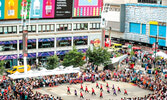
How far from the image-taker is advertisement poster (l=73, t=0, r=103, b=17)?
74938 millimetres

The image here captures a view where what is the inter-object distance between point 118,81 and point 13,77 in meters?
15.5

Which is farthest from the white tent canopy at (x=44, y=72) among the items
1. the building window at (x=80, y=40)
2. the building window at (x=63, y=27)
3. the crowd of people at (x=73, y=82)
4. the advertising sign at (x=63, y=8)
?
the building window at (x=80, y=40)

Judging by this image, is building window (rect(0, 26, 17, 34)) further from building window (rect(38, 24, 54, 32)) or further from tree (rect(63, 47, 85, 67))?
tree (rect(63, 47, 85, 67))

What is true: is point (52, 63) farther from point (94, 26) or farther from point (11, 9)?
point (94, 26)

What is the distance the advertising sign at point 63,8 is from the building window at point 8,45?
32.0 ft

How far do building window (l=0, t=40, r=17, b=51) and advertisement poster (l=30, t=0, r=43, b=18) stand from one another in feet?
18.7

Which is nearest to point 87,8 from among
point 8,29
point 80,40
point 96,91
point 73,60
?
point 80,40

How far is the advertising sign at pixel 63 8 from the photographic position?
72.5 m

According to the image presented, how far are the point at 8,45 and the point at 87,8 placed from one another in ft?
56.2

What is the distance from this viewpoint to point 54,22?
73.1m

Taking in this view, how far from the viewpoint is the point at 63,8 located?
73438 millimetres

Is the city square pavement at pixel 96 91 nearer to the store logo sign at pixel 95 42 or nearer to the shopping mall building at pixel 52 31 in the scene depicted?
the shopping mall building at pixel 52 31

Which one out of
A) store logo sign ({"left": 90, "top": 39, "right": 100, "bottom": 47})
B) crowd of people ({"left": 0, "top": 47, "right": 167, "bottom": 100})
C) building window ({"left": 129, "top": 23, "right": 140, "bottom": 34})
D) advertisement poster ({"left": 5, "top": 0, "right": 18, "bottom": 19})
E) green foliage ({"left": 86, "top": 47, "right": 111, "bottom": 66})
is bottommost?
crowd of people ({"left": 0, "top": 47, "right": 167, "bottom": 100})

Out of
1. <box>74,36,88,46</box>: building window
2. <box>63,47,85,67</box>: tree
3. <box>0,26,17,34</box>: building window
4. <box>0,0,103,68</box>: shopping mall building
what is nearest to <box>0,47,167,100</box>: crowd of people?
<box>63,47,85,67</box>: tree
